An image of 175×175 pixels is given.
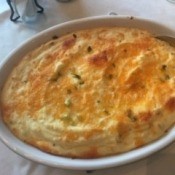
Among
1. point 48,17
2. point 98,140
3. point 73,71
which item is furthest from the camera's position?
point 48,17

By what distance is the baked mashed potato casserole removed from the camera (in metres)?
0.64

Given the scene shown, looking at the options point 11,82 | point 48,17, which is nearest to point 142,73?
point 11,82

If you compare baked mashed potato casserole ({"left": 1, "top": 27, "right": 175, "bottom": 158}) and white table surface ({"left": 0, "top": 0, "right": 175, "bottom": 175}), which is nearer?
baked mashed potato casserole ({"left": 1, "top": 27, "right": 175, "bottom": 158})

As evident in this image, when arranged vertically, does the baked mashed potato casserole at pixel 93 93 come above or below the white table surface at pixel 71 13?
above

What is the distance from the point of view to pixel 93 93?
71 cm

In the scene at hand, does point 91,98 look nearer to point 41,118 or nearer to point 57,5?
point 41,118

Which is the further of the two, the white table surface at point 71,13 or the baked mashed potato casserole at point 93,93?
the white table surface at point 71,13

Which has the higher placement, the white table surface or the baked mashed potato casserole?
the baked mashed potato casserole

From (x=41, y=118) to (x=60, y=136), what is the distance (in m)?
0.07

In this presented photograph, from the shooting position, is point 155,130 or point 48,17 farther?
point 48,17

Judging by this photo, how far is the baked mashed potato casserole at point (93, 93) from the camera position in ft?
2.10

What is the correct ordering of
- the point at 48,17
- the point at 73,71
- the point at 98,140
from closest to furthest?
the point at 98,140
the point at 73,71
the point at 48,17

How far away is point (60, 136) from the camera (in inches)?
25.5

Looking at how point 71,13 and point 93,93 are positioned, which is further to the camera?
point 71,13
